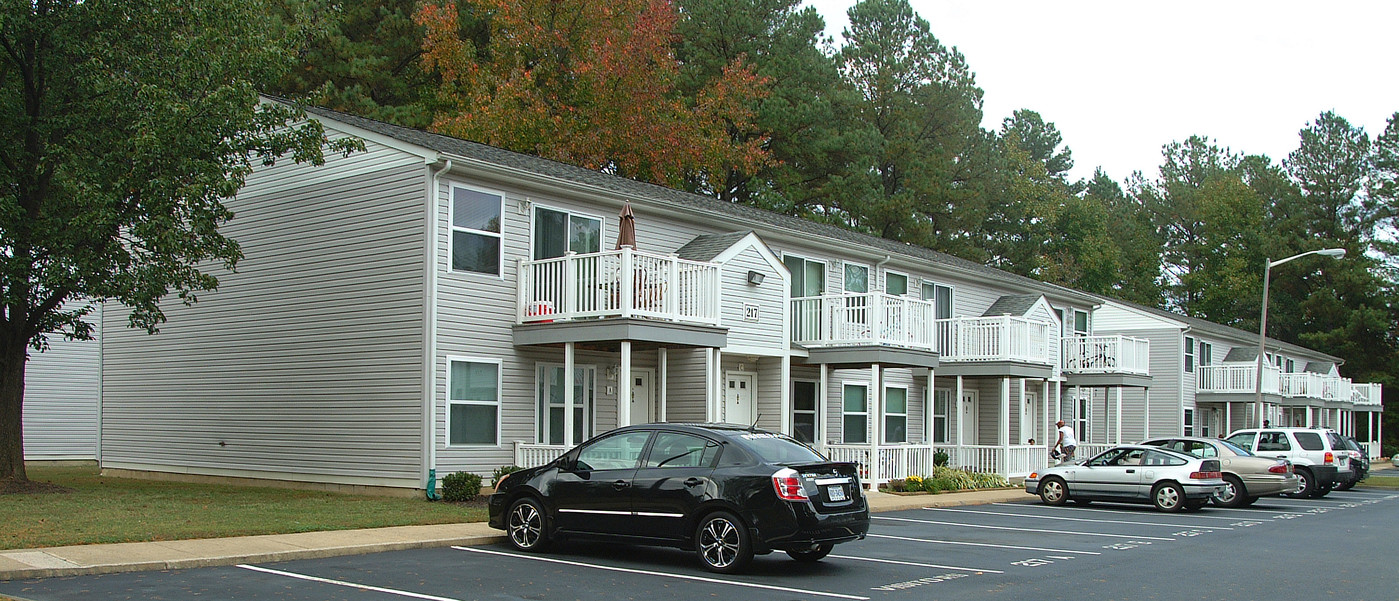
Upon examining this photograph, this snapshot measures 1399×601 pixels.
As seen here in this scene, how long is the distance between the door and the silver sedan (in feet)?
42.7

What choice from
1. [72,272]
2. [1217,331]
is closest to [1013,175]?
[1217,331]

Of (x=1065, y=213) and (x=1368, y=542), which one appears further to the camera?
(x=1065, y=213)

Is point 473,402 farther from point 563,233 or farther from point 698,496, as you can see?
point 698,496

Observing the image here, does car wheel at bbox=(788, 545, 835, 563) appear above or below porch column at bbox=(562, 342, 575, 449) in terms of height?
below

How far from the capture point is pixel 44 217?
787 inches

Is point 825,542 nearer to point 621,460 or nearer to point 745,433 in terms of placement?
point 745,433

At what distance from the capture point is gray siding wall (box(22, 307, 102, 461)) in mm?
31016

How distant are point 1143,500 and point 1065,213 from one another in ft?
157

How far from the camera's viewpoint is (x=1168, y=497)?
2222 cm

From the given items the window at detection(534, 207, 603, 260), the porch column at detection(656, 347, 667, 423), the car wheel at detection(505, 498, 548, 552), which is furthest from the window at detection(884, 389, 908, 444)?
the car wheel at detection(505, 498, 548, 552)

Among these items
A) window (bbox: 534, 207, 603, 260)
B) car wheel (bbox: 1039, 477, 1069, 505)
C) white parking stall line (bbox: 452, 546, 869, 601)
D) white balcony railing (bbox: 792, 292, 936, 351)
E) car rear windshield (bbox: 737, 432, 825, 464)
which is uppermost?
window (bbox: 534, 207, 603, 260)

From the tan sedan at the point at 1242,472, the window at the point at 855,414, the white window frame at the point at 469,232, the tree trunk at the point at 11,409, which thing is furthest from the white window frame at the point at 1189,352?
the tree trunk at the point at 11,409

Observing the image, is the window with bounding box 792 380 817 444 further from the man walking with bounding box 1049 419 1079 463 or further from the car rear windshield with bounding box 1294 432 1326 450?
the car rear windshield with bounding box 1294 432 1326 450

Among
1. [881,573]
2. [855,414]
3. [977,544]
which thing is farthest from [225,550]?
[855,414]
